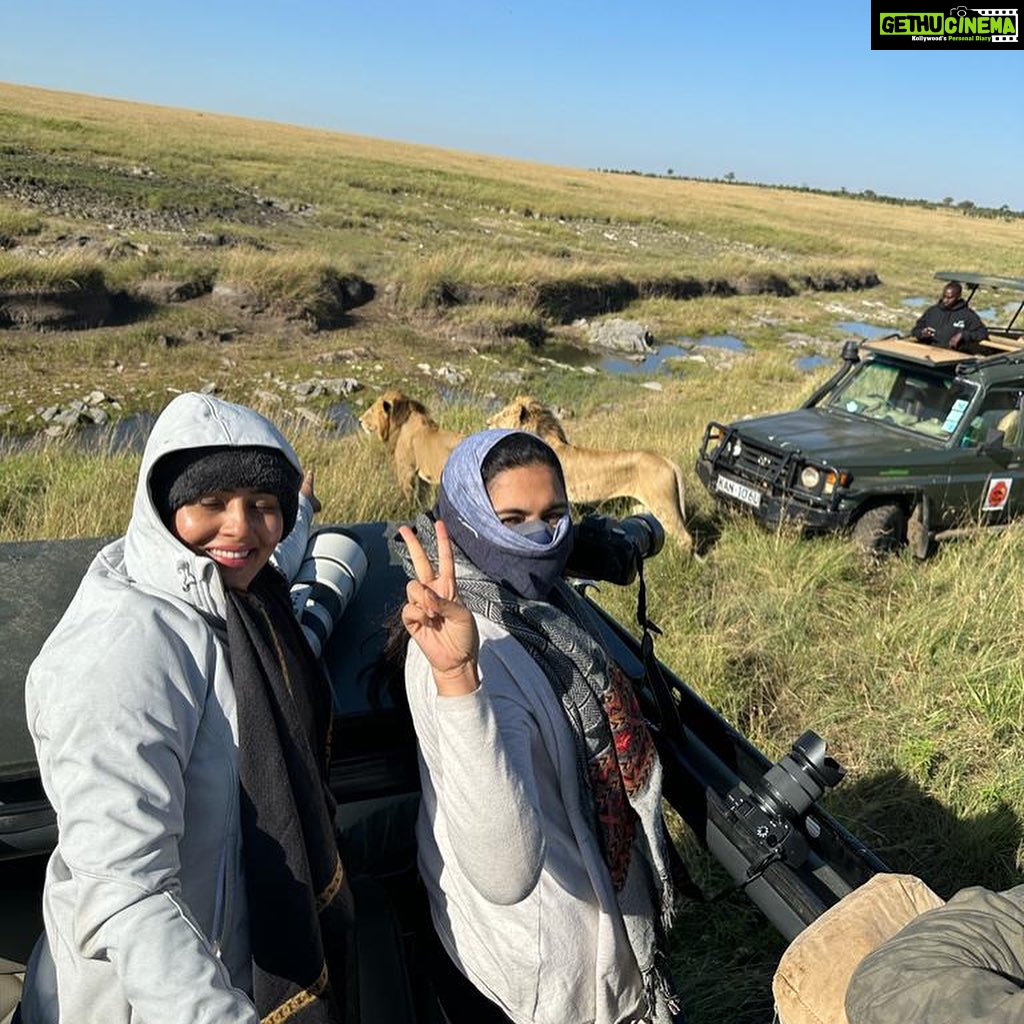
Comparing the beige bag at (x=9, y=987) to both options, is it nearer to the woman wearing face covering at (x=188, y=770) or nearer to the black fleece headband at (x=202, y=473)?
the woman wearing face covering at (x=188, y=770)

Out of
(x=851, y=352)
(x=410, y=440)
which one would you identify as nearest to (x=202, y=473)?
(x=410, y=440)

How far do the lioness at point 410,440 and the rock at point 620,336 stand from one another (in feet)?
42.0

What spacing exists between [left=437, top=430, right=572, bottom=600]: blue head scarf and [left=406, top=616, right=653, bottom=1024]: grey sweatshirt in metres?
0.16

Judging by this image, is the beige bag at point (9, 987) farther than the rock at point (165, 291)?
No

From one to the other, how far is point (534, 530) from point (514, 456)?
17 centimetres

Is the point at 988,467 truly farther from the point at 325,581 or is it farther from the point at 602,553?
the point at 325,581

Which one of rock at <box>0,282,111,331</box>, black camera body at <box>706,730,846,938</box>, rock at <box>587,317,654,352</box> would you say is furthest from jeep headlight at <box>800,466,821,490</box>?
rock at <box>587,317,654,352</box>

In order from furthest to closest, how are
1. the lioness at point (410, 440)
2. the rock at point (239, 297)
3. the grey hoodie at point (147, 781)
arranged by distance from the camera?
the rock at point (239, 297) → the lioness at point (410, 440) → the grey hoodie at point (147, 781)

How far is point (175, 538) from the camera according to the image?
1.42 meters

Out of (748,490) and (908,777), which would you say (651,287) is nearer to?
(748,490)

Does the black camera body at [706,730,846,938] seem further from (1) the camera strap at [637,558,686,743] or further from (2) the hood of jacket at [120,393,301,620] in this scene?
(2) the hood of jacket at [120,393,301,620]

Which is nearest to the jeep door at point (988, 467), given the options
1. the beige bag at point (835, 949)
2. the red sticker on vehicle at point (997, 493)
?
the red sticker on vehicle at point (997, 493)

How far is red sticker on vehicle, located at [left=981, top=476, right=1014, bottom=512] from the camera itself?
22.1 feet

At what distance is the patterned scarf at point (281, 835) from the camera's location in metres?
1.40
